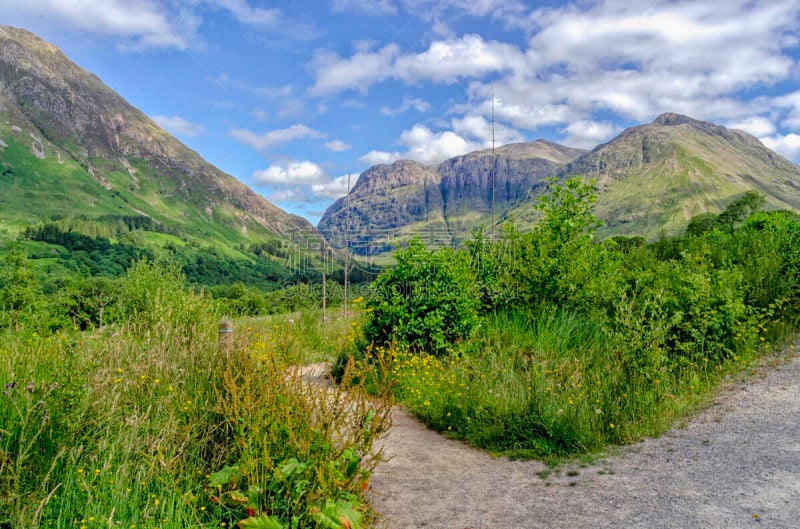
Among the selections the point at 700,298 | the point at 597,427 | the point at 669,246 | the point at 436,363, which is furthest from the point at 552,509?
the point at 669,246

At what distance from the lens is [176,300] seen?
34.8ft

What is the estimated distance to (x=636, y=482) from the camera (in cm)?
444

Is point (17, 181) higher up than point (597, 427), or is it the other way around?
point (17, 181)

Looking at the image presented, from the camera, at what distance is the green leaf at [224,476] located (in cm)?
372

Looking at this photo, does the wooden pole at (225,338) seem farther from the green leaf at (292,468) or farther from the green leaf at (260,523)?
the green leaf at (260,523)

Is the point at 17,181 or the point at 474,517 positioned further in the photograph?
the point at 17,181

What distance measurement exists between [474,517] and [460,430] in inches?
84.6

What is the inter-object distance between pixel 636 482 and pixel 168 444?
166 inches

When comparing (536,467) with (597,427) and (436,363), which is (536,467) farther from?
(436,363)

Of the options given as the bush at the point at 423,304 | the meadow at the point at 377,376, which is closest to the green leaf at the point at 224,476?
the meadow at the point at 377,376

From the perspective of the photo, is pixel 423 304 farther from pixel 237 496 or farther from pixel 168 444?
pixel 237 496

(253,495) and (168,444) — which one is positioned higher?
(168,444)

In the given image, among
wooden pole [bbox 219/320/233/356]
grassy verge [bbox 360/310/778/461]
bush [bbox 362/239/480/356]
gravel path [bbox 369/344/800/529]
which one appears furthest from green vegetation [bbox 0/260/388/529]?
bush [bbox 362/239/480/356]

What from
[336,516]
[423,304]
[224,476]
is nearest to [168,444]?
[224,476]
